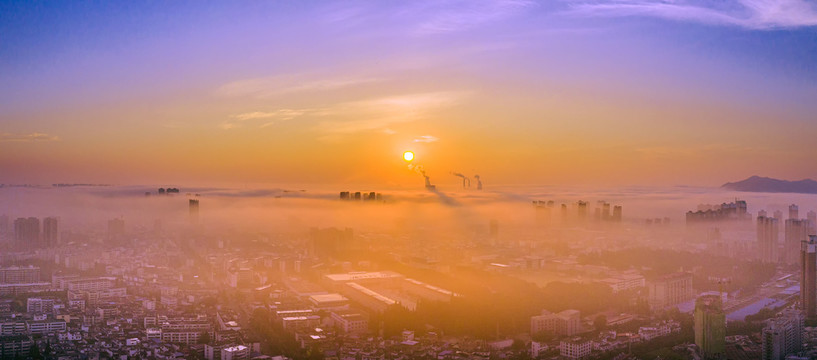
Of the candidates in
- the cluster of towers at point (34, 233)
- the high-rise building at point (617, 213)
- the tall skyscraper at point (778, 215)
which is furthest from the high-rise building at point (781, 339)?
the cluster of towers at point (34, 233)

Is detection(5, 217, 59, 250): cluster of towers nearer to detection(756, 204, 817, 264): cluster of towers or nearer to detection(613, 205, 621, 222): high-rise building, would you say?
detection(613, 205, 621, 222): high-rise building

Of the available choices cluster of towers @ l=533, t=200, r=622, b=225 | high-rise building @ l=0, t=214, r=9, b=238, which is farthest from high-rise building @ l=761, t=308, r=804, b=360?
high-rise building @ l=0, t=214, r=9, b=238

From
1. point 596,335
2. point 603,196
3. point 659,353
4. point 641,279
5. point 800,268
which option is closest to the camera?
point 659,353

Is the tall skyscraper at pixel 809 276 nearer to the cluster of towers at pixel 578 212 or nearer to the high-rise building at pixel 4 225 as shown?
the cluster of towers at pixel 578 212

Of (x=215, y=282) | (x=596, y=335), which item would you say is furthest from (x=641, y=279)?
(x=215, y=282)

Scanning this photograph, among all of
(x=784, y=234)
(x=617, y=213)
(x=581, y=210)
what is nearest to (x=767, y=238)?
(x=784, y=234)

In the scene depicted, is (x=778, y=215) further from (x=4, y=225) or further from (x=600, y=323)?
(x=4, y=225)

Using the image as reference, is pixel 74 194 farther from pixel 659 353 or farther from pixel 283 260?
pixel 659 353
